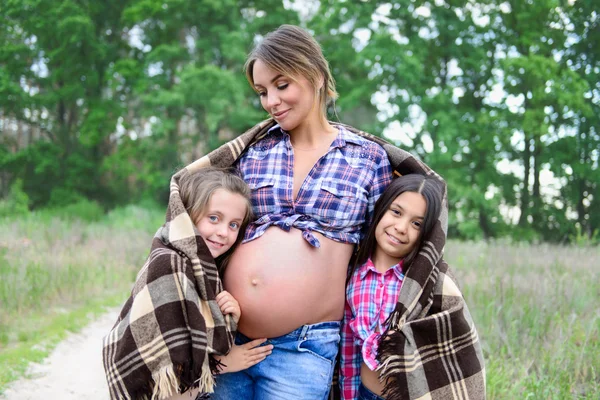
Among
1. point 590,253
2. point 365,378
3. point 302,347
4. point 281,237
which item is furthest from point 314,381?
point 590,253

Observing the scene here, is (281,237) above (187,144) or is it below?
below

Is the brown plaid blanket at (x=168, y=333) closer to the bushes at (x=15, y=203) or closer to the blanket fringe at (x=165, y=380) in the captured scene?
the blanket fringe at (x=165, y=380)

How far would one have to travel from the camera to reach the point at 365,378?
8.32ft

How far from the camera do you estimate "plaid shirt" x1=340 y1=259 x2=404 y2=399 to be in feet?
8.22

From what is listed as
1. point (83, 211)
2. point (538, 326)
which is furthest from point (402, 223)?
point (83, 211)

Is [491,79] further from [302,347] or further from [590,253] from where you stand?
[302,347]

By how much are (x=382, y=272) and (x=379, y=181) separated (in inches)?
18.3

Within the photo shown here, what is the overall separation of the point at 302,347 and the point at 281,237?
498 mm

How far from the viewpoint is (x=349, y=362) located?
2605 mm

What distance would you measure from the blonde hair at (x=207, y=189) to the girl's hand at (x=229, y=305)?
8.6 inches

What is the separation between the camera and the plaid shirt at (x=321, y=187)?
2523 millimetres

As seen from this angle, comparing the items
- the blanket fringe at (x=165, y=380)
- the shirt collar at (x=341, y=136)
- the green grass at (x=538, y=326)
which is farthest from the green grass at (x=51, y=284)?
the green grass at (x=538, y=326)

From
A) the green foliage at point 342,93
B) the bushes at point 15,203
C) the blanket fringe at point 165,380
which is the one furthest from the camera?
the green foliage at point 342,93

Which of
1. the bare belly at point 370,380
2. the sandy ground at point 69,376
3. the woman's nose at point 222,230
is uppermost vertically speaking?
the woman's nose at point 222,230
